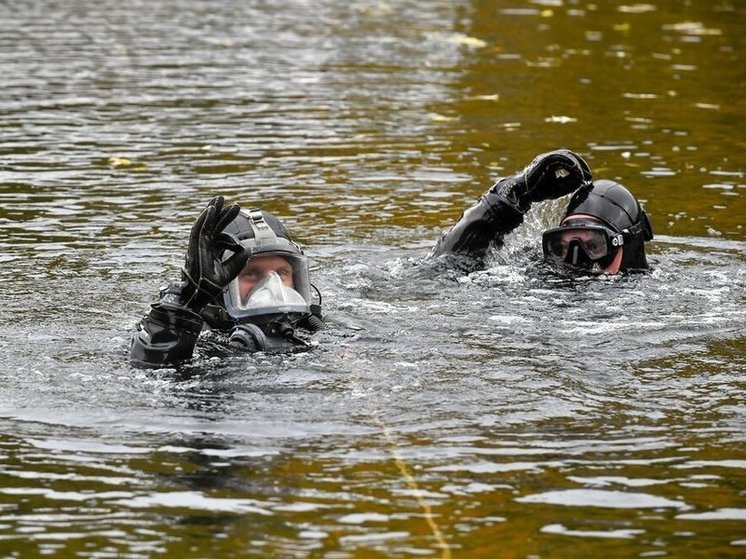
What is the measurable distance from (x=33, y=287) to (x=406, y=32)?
14.6 metres

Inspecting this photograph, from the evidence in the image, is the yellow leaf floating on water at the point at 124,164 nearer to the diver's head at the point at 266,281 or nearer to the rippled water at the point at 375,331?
the rippled water at the point at 375,331

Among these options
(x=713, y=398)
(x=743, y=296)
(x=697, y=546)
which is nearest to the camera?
(x=697, y=546)

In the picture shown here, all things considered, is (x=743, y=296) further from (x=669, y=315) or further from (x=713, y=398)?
(x=713, y=398)

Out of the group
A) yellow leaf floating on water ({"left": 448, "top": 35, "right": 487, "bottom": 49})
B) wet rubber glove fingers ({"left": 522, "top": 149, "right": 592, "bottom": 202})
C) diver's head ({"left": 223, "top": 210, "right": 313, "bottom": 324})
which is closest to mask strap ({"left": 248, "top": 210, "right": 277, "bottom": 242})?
diver's head ({"left": 223, "top": 210, "right": 313, "bottom": 324})

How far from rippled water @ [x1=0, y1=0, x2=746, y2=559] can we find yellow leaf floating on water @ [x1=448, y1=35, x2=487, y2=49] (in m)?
2.23

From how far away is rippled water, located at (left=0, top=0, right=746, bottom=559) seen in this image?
609 centimetres

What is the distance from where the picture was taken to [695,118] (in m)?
16.6

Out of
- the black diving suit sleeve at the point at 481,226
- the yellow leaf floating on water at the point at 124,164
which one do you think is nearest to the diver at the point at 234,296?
the black diving suit sleeve at the point at 481,226

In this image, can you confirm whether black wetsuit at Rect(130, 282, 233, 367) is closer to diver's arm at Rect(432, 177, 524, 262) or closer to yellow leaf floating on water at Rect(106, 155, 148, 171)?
diver's arm at Rect(432, 177, 524, 262)

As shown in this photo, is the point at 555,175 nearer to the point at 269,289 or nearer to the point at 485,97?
the point at 269,289

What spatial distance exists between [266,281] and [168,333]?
27.3 inches

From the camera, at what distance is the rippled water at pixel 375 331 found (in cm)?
609

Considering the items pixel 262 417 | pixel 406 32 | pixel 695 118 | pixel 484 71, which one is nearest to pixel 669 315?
pixel 262 417

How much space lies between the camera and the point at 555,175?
10.6 meters
